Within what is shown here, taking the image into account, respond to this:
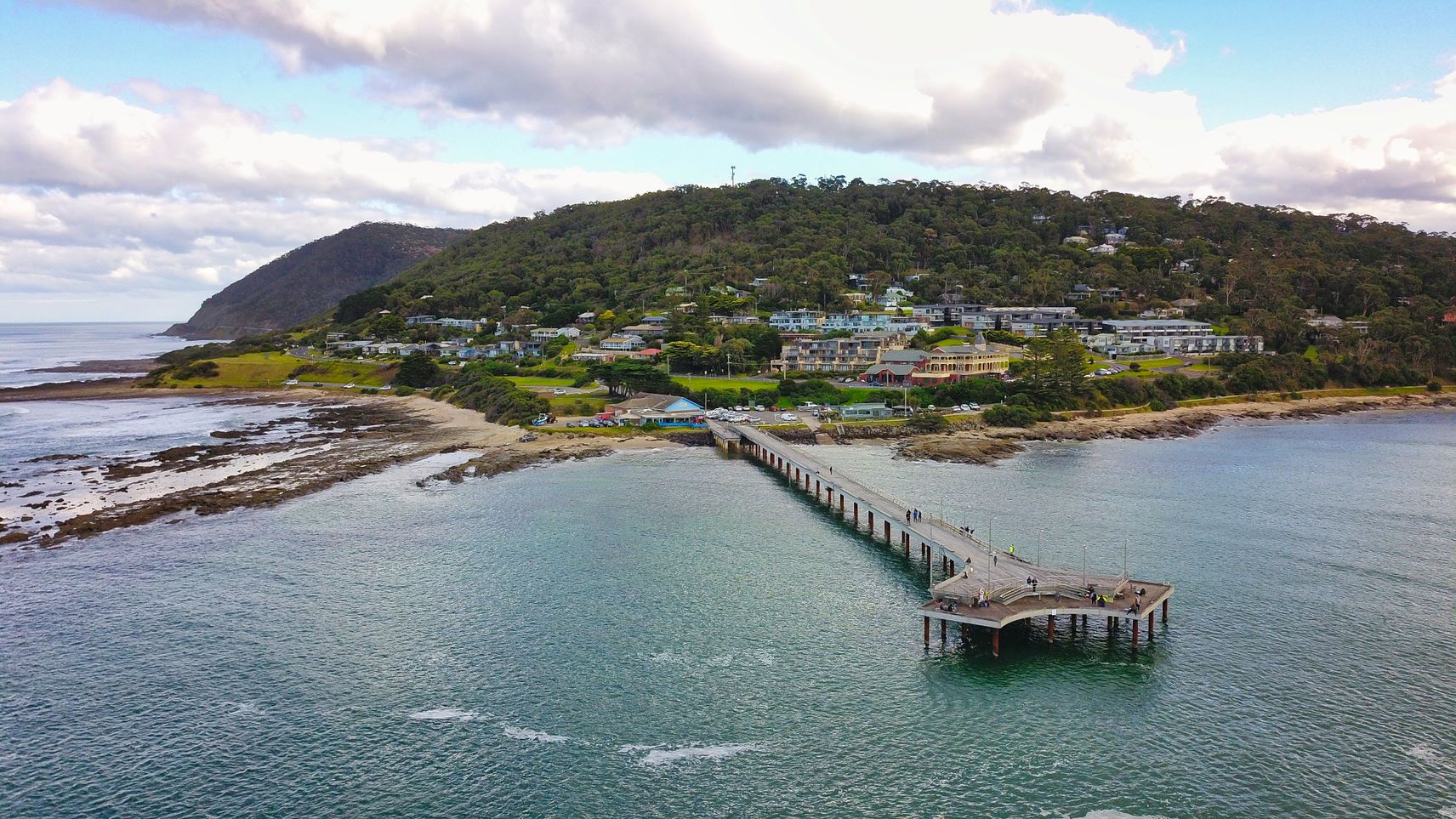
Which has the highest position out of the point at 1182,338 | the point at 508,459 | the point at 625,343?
the point at 625,343

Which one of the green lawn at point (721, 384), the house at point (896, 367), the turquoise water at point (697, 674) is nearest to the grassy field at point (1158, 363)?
the house at point (896, 367)

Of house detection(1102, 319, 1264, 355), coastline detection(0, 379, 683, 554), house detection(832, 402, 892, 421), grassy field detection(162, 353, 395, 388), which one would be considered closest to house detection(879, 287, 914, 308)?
house detection(1102, 319, 1264, 355)

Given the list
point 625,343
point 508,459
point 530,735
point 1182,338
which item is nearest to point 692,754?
point 530,735

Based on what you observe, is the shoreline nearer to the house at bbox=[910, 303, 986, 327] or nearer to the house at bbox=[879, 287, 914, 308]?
the house at bbox=[910, 303, 986, 327]

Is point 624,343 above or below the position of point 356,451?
above

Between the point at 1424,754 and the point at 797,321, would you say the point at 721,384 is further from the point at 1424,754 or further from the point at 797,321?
the point at 1424,754

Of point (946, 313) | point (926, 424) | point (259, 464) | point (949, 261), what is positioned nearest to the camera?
point (259, 464)
